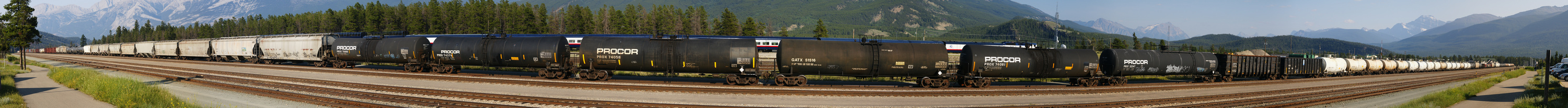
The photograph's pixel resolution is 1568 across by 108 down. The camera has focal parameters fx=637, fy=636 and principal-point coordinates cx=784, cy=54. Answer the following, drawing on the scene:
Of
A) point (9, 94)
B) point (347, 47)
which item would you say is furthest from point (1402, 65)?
point (9, 94)

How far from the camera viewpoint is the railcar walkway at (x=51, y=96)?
1542 cm

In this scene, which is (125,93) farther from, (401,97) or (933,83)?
(933,83)

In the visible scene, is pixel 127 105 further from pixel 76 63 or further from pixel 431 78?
pixel 76 63

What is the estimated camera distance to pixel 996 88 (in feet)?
69.2

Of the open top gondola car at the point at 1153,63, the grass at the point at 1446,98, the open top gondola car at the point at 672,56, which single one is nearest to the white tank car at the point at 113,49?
the open top gondola car at the point at 672,56

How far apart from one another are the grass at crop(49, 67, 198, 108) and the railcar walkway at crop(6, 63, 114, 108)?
158 millimetres

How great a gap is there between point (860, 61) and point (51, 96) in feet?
73.8

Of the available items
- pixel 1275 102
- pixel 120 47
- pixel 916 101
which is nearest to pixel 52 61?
pixel 120 47

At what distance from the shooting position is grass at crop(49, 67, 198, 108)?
48.3ft

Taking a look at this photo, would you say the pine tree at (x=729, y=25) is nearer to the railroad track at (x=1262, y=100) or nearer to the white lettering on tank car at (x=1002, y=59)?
the white lettering on tank car at (x=1002, y=59)

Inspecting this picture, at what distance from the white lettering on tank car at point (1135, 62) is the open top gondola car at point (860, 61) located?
23.5ft

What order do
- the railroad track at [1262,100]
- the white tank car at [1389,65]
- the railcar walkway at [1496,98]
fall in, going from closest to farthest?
1. the railroad track at [1262,100]
2. the railcar walkway at [1496,98]
3. the white tank car at [1389,65]

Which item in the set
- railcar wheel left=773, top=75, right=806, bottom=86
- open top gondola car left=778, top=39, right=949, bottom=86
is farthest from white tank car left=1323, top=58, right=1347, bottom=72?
railcar wheel left=773, top=75, right=806, bottom=86

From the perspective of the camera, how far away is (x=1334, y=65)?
39.7m
